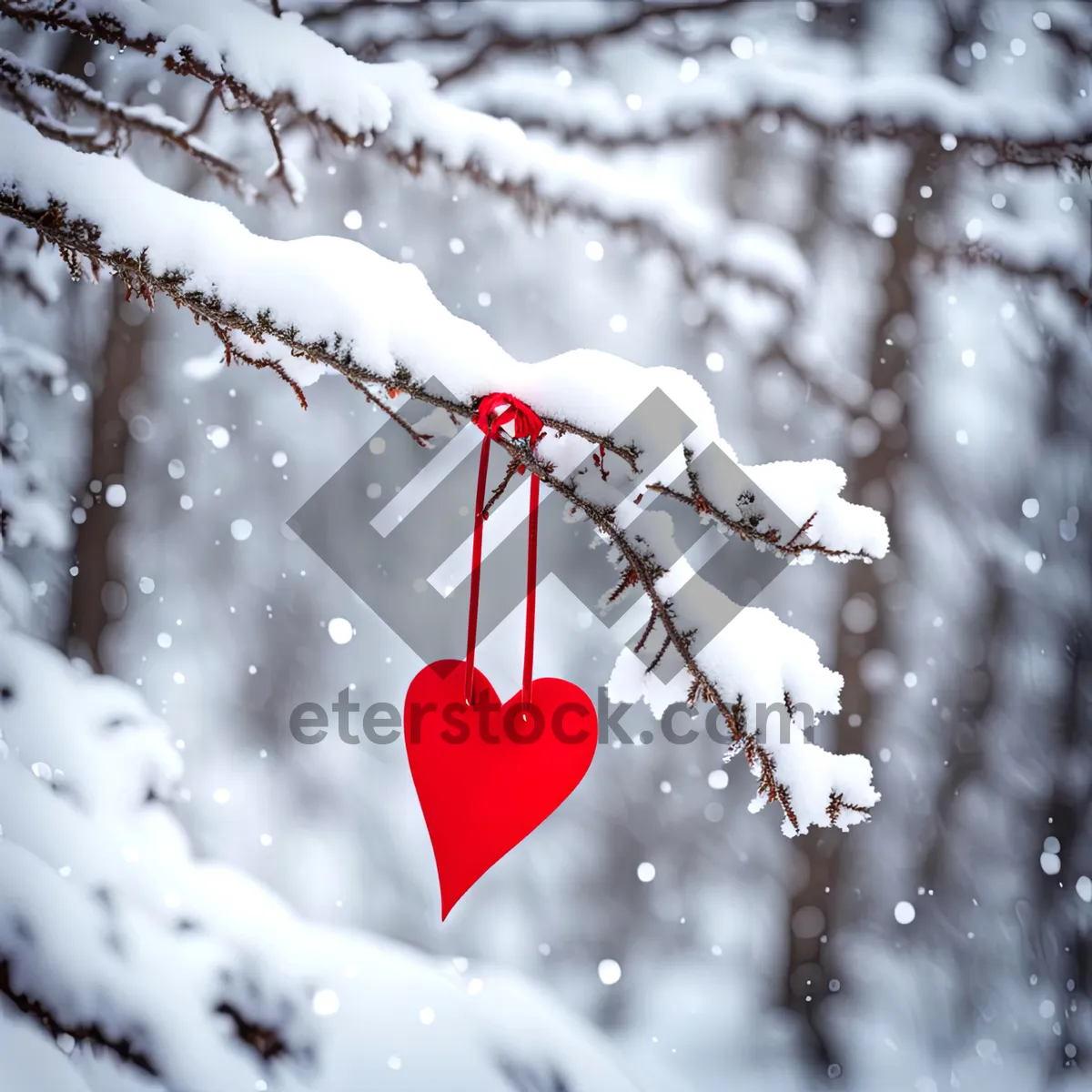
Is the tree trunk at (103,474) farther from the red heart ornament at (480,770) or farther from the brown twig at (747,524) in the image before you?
the brown twig at (747,524)

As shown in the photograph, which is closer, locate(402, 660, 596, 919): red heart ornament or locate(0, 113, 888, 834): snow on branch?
locate(0, 113, 888, 834): snow on branch

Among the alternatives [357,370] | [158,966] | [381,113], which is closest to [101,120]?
[381,113]

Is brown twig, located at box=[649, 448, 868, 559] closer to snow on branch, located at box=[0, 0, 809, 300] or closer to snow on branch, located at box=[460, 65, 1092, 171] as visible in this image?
snow on branch, located at box=[0, 0, 809, 300]

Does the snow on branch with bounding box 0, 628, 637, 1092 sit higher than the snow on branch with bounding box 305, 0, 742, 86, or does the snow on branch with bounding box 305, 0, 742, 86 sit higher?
the snow on branch with bounding box 305, 0, 742, 86

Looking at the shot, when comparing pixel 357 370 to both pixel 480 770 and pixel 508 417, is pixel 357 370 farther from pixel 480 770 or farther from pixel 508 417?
pixel 480 770

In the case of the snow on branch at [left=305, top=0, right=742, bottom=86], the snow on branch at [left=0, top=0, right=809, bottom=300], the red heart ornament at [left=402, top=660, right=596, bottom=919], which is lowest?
the red heart ornament at [left=402, top=660, right=596, bottom=919]

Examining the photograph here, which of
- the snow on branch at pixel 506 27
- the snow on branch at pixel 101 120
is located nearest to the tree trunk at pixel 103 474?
the snow on branch at pixel 506 27

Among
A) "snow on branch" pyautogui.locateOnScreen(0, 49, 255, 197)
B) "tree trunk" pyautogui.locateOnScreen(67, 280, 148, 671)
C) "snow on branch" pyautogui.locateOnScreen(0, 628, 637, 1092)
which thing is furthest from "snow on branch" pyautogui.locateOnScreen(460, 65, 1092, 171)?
"snow on branch" pyautogui.locateOnScreen(0, 628, 637, 1092)

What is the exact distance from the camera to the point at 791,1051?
2.65 meters

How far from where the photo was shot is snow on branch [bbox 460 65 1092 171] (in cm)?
212

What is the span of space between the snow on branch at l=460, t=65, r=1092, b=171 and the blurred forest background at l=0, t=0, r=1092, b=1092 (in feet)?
0.05

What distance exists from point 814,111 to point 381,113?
63.9 inches

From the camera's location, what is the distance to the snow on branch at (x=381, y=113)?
2.96ft

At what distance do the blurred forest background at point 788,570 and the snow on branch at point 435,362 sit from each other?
1745 mm
